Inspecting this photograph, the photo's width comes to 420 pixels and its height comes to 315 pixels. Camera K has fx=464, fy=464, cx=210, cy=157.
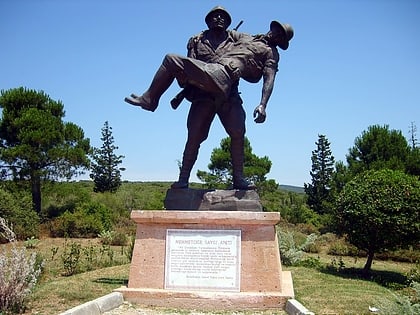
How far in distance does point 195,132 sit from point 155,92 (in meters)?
0.71

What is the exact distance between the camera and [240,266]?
498 centimetres

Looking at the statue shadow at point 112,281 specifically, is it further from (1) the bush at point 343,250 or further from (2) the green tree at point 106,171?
(2) the green tree at point 106,171

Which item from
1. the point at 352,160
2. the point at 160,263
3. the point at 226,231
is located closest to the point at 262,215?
the point at 226,231

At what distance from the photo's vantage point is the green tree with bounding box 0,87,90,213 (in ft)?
61.5

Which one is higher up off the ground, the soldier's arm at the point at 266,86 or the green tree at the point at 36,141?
the green tree at the point at 36,141

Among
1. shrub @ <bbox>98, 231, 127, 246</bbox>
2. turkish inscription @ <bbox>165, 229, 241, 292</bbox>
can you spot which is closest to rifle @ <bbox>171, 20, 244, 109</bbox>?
turkish inscription @ <bbox>165, 229, 241, 292</bbox>

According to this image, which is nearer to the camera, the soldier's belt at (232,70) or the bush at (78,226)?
the soldier's belt at (232,70)

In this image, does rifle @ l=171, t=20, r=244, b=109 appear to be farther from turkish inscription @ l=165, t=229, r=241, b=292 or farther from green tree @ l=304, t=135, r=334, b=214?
green tree @ l=304, t=135, r=334, b=214

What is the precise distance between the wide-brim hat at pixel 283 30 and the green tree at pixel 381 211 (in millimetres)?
3839

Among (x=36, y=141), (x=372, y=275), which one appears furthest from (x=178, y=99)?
(x=36, y=141)

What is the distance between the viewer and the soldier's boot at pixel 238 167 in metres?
5.72

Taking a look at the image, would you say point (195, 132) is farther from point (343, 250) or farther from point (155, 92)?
point (343, 250)

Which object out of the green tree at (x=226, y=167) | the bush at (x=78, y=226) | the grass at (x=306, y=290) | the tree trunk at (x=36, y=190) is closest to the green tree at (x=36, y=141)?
the tree trunk at (x=36, y=190)

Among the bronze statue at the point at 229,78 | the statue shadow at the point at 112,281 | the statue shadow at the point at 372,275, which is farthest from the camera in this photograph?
the statue shadow at the point at 372,275
